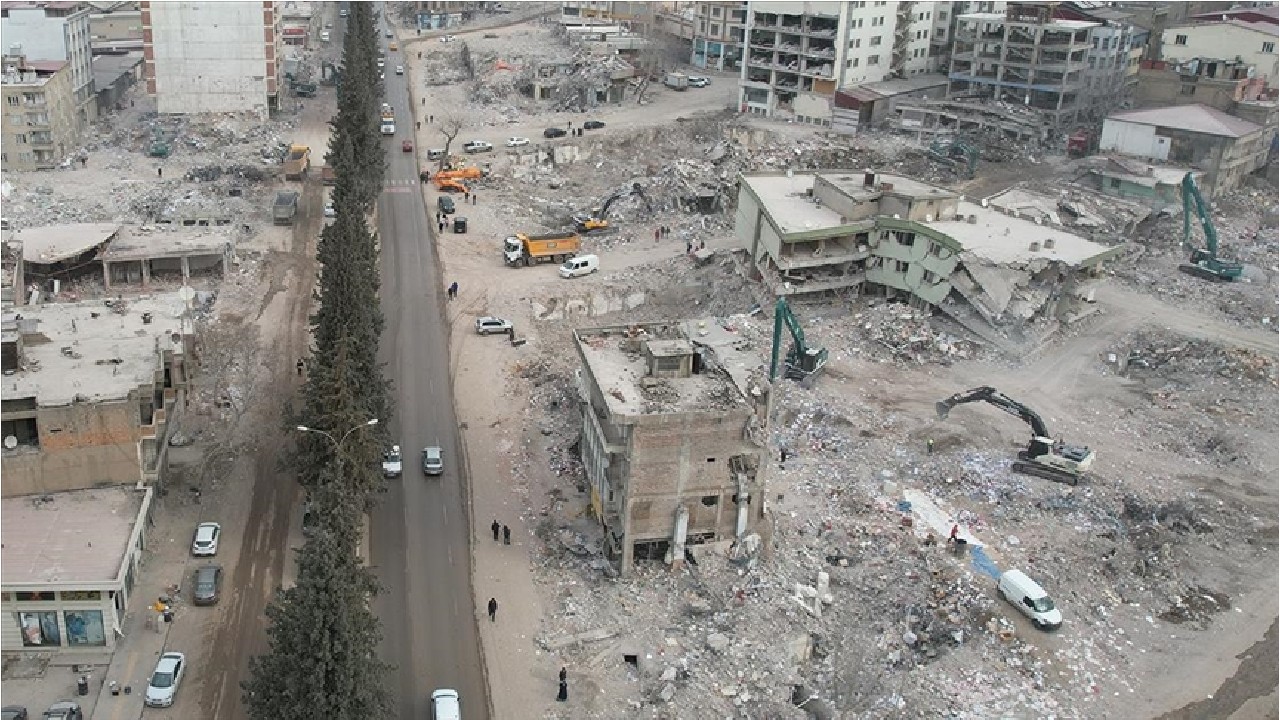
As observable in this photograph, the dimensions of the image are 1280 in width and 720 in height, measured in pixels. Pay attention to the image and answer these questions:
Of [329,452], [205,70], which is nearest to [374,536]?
[329,452]

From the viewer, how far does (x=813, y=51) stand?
92.9 metres

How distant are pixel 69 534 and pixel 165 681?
266 inches

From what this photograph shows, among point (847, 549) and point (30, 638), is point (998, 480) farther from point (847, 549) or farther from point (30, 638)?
point (30, 638)

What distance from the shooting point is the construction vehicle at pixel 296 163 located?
77812 millimetres

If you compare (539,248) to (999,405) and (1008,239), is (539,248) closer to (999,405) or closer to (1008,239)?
(1008,239)

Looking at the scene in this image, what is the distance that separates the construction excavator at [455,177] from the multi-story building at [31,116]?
25627mm

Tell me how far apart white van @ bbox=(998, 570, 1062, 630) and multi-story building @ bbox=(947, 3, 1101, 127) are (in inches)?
2460

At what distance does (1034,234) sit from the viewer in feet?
202

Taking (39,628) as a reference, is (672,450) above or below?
above

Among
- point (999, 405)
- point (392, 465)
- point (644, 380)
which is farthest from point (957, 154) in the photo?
point (392, 465)

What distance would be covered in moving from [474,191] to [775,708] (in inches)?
2117

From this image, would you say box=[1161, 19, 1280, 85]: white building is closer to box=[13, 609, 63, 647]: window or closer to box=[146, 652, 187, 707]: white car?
box=[146, 652, 187, 707]: white car

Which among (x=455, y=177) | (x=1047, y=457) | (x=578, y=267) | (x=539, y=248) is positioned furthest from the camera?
(x=455, y=177)

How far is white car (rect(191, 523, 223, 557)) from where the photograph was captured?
37.6 meters
